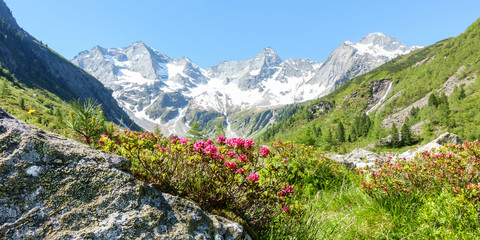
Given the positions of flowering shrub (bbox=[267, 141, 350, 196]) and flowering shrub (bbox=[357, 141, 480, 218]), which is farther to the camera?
flowering shrub (bbox=[267, 141, 350, 196])

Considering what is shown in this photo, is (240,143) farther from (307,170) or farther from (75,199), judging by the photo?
(307,170)

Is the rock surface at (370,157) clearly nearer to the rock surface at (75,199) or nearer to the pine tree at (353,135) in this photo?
the rock surface at (75,199)

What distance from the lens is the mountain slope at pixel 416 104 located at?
278 ft

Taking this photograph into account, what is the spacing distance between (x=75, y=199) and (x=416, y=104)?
16079cm

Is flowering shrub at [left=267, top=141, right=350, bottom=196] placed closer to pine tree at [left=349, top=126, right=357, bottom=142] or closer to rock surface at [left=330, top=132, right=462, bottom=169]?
rock surface at [left=330, top=132, right=462, bottom=169]

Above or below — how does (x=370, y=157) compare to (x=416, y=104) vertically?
below

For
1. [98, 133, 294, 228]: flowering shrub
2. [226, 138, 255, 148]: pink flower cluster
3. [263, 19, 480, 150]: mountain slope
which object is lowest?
[98, 133, 294, 228]: flowering shrub

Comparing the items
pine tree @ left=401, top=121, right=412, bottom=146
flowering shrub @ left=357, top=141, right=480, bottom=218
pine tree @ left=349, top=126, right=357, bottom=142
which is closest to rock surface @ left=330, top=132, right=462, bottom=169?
flowering shrub @ left=357, top=141, right=480, bottom=218

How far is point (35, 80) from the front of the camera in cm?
15475

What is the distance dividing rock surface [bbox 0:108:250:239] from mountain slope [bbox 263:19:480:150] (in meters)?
46.2

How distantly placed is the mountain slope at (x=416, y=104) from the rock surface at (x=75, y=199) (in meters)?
46.2

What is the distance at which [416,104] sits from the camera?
123 meters

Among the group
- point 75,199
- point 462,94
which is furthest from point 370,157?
point 462,94

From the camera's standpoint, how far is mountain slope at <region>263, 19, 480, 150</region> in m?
84.8
